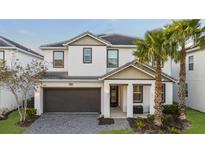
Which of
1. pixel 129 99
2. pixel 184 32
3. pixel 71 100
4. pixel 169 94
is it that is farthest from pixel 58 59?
pixel 184 32

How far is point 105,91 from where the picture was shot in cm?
1605

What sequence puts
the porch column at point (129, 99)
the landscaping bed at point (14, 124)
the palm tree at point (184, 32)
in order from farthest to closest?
the porch column at point (129, 99), the palm tree at point (184, 32), the landscaping bed at point (14, 124)

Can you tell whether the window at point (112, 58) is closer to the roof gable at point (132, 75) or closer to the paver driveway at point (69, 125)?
the roof gable at point (132, 75)

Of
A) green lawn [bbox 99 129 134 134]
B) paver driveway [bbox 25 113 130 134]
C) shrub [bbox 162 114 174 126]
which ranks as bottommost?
paver driveway [bbox 25 113 130 134]

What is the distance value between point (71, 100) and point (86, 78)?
2.73 meters

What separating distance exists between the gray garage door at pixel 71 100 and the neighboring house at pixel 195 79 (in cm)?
991

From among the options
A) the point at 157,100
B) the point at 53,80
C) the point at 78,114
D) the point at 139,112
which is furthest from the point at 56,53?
the point at 157,100

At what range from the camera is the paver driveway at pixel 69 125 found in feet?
40.6

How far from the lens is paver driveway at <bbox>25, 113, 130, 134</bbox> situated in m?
12.4

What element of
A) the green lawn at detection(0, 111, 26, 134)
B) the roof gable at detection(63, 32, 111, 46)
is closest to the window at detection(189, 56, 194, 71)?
the roof gable at detection(63, 32, 111, 46)

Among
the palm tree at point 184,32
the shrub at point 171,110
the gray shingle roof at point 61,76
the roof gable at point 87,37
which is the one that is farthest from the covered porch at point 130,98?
the roof gable at point 87,37

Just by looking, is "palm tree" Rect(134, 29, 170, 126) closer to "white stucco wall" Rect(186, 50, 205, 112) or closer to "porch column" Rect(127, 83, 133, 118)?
"porch column" Rect(127, 83, 133, 118)
